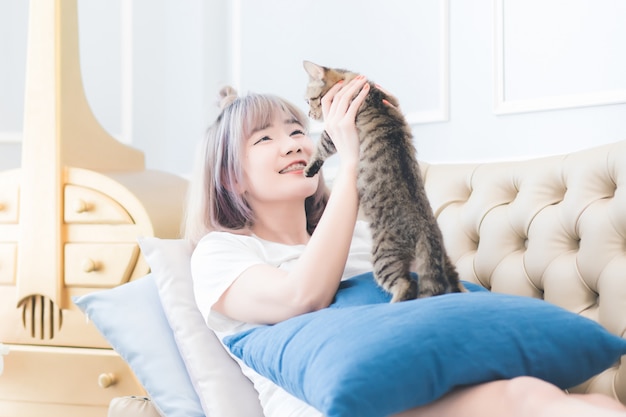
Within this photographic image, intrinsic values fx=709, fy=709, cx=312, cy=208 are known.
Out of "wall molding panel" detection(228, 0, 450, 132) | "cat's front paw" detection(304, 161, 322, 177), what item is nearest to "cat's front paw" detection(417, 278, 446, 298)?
"cat's front paw" detection(304, 161, 322, 177)

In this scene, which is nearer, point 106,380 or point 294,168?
point 294,168

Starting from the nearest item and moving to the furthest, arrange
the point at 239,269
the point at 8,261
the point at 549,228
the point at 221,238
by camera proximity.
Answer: the point at 239,269
the point at 221,238
the point at 549,228
the point at 8,261

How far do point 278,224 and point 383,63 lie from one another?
0.97 meters

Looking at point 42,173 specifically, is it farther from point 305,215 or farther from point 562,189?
point 562,189

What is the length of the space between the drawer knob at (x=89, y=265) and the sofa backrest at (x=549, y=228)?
103 centimetres

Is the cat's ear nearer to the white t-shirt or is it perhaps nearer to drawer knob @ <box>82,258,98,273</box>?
the white t-shirt

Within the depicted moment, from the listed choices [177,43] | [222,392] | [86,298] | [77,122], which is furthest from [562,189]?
[177,43]

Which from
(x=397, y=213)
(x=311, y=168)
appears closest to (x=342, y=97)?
(x=311, y=168)

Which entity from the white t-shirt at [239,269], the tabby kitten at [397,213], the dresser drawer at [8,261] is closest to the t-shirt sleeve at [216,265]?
the white t-shirt at [239,269]

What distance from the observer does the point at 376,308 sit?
1.16m

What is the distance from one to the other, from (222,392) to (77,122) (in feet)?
3.98

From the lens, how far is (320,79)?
1.60 meters

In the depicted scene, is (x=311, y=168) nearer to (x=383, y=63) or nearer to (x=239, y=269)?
(x=239, y=269)

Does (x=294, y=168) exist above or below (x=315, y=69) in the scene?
below
